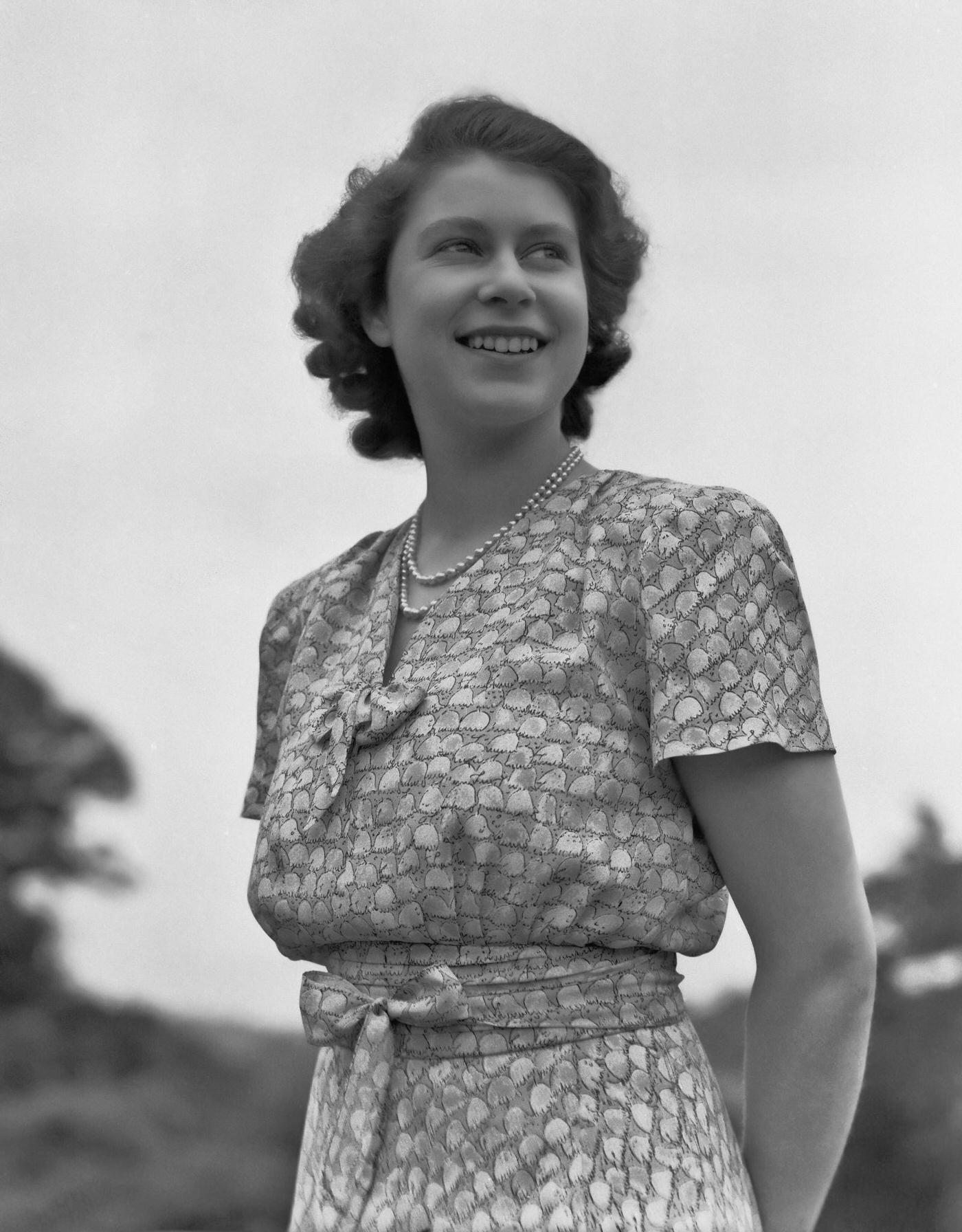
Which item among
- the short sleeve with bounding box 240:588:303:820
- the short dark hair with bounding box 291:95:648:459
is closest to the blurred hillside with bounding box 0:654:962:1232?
the short sleeve with bounding box 240:588:303:820

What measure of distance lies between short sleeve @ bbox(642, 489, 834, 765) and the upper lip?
7.7 inches

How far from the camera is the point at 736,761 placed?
1.06 meters

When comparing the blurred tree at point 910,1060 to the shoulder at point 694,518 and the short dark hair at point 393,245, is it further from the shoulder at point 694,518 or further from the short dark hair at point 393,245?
the shoulder at point 694,518

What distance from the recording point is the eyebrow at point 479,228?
124 cm

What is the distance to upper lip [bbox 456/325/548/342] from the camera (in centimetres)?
121

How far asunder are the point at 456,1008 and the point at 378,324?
2.06 ft

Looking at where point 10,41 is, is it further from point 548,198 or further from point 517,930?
point 517,930

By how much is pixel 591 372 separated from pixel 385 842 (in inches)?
22.3

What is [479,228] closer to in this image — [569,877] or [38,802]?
[569,877]

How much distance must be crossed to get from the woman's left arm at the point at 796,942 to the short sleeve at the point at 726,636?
1.1 inches

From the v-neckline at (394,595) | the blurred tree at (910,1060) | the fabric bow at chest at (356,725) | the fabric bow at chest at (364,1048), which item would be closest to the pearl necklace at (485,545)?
the v-neckline at (394,595)

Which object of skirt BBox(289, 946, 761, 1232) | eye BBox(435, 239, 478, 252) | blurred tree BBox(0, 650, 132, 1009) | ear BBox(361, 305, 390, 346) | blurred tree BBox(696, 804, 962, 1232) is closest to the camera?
skirt BBox(289, 946, 761, 1232)

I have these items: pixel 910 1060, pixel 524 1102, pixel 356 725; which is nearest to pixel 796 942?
pixel 524 1102

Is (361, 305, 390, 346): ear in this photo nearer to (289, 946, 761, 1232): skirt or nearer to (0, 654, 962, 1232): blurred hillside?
(289, 946, 761, 1232): skirt
